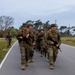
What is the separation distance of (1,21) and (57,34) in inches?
5852

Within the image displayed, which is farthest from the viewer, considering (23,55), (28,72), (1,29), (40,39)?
(1,29)

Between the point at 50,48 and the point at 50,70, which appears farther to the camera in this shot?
the point at 50,48

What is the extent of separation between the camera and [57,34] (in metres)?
14.5

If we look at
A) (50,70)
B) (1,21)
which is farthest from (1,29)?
(50,70)

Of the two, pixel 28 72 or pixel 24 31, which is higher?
pixel 24 31

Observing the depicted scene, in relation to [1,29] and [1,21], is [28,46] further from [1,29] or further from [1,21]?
[1,21]

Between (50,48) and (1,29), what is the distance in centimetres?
13897

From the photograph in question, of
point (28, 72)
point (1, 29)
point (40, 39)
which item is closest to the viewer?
point (28, 72)

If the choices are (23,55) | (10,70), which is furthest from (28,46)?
(10,70)

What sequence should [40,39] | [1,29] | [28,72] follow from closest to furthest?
1. [28,72]
2. [40,39]
3. [1,29]

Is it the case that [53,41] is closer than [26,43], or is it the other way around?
[53,41]

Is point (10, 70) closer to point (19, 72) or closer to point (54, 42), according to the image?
point (19, 72)

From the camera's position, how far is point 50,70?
44.3 feet

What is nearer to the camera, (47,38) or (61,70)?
(61,70)
